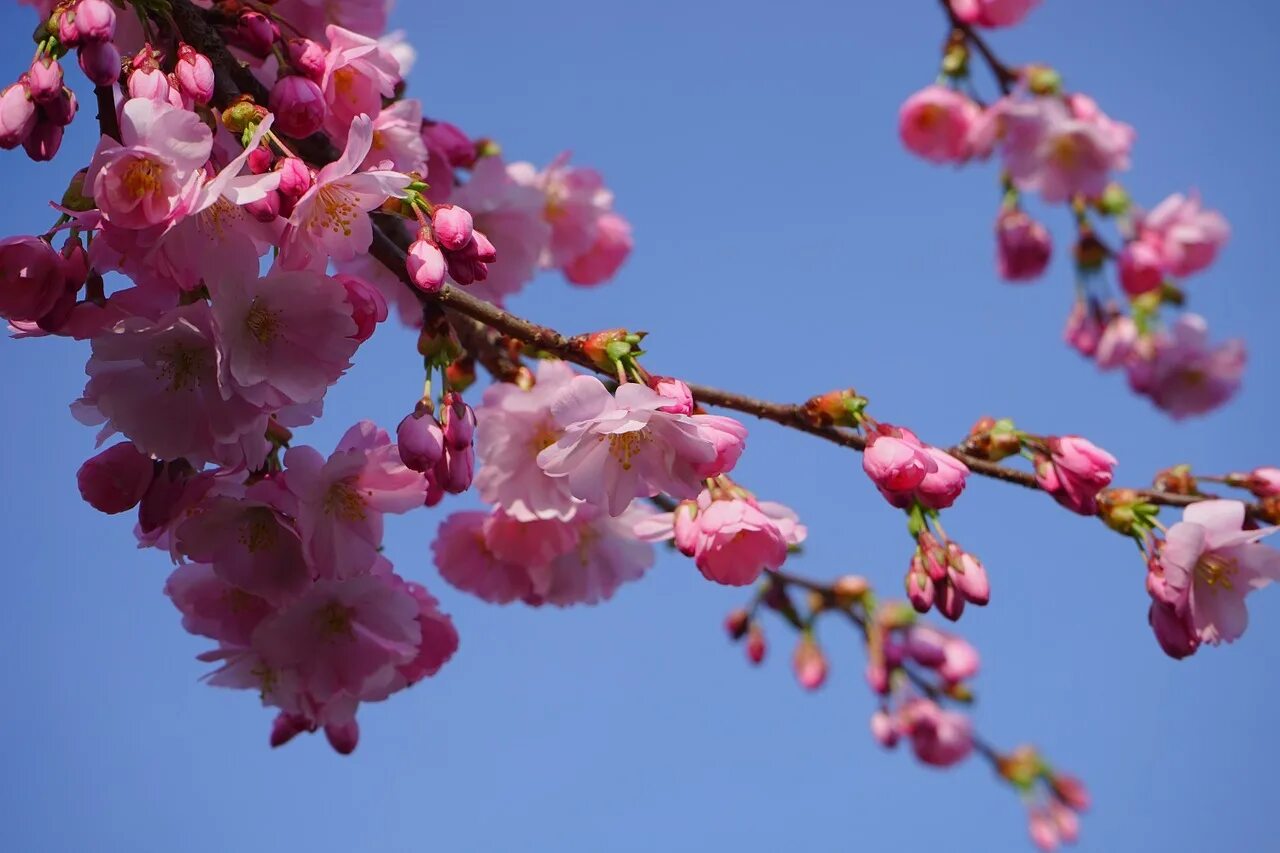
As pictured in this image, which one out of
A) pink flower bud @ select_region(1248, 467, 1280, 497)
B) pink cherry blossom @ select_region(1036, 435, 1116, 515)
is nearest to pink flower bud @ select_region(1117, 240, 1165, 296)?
pink flower bud @ select_region(1248, 467, 1280, 497)

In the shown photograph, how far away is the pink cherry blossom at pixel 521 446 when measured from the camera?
1.94 metres

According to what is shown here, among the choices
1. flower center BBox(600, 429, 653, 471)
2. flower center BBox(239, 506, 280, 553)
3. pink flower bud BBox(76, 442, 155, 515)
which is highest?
A: flower center BBox(600, 429, 653, 471)

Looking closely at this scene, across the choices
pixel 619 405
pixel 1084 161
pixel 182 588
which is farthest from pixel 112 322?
pixel 1084 161

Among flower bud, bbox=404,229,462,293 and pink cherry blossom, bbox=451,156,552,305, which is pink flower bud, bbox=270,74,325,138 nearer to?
flower bud, bbox=404,229,462,293

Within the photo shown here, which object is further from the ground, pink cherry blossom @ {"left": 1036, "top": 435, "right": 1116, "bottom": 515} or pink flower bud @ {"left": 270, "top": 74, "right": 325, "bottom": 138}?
pink flower bud @ {"left": 270, "top": 74, "right": 325, "bottom": 138}

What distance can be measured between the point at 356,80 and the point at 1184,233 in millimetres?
4222

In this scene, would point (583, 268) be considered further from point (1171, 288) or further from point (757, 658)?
point (1171, 288)

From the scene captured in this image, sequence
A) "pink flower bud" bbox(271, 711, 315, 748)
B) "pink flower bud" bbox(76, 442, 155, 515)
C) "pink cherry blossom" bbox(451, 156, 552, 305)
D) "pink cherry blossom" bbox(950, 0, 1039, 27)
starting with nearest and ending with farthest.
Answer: "pink flower bud" bbox(76, 442, 155, 515)
"pink flower bud" bbox(271, 711, 315, 748)
"pink cherry blossom" bbox(451, 156, 552, 305)
"pink cherry blossom" bbox(950, 0, 1039, 27)

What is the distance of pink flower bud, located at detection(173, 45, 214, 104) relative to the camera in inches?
55.4

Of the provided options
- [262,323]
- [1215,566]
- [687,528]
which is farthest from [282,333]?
[1215,566]

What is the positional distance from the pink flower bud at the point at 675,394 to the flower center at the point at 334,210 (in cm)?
51

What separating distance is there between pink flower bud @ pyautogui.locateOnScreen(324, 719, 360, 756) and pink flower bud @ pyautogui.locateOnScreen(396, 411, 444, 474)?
2.44ft

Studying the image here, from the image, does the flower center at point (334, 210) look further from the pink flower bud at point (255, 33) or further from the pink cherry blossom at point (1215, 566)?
the pink cherry blossom at point (1215, 566)

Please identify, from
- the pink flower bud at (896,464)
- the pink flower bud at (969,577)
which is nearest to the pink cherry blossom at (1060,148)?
the pink flower bud at (969,577)
